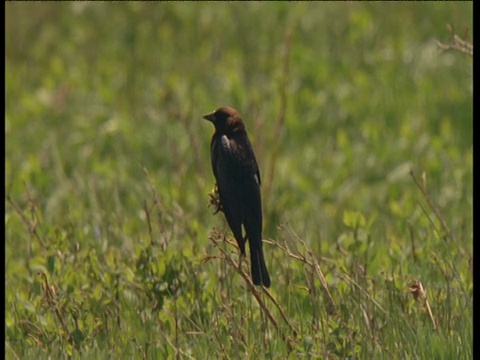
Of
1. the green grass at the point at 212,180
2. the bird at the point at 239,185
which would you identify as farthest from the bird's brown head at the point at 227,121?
the green grass at the point at 212,180

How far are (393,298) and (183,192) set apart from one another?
8.54 feet

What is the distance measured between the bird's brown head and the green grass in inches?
11.0

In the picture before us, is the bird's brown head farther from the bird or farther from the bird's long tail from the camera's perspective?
the bird's long tail

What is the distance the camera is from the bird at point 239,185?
12.6 ft

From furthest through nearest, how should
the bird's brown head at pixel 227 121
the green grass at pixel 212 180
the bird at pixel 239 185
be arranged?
the green grass at pixel 212 180, the bird's brown head at pixel 227 121, the bird at pixel 239 185

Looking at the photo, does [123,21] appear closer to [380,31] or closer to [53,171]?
[380,31]

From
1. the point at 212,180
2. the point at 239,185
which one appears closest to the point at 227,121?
the point at 239,185

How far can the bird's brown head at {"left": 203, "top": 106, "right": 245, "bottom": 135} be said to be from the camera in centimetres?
396

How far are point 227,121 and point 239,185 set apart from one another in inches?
8.4

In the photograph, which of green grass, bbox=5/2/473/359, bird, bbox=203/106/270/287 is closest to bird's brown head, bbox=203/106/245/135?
bird, bbox=203/106/270/287

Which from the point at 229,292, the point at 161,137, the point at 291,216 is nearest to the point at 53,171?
the point at 161,137

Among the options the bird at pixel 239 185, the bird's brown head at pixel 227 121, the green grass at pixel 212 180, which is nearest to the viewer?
the bird at pixel 239 185

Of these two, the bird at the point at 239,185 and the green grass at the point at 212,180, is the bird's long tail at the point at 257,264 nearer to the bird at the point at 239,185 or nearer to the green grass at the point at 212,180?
the bird at the point at 239,185

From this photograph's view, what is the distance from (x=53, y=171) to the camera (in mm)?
8000
